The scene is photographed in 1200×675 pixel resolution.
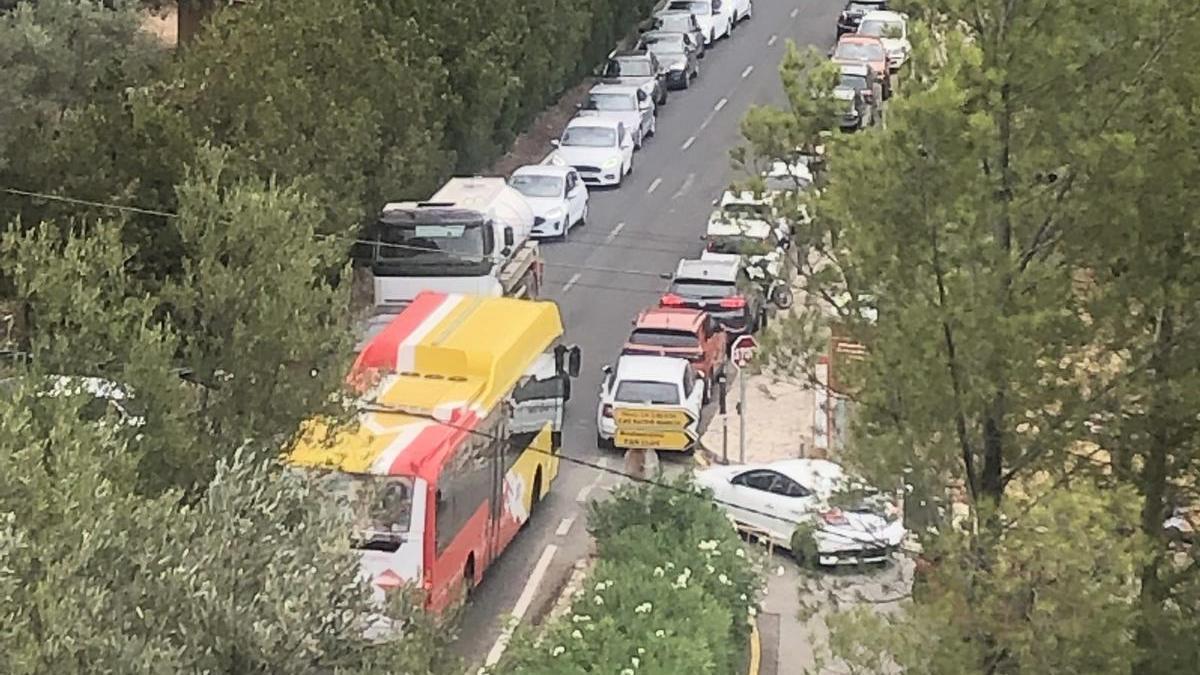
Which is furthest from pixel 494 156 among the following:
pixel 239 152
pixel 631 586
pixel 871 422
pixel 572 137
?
pixel 871 422

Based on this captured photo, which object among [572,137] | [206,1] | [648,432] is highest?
[206,1]

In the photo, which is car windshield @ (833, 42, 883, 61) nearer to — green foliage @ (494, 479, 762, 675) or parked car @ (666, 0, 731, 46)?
parked car @ (666, 0, 731, 46)

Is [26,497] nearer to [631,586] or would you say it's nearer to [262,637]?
[262,637]

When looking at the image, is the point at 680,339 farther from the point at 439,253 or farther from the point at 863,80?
the point at 863,80

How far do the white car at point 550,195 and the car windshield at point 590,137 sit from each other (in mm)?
3490

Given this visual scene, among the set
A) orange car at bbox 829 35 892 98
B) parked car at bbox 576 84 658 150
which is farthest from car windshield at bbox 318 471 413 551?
orange car at bbox 829 35 892 98

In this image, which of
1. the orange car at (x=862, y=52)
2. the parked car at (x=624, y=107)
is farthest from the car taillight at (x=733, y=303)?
the orange car at (x=862, y=52)

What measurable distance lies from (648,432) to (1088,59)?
13514 millimetres

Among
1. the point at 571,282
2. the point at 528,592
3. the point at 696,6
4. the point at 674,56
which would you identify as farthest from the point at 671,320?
the point at 696,6

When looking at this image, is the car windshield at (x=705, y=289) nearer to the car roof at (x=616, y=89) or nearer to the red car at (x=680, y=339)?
the red car at (x=680, y=339)

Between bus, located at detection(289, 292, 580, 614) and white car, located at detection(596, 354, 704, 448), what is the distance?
0.81 m

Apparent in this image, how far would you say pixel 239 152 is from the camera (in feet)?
78.8

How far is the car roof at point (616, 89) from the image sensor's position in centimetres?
4100

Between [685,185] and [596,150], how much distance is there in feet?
6.60
